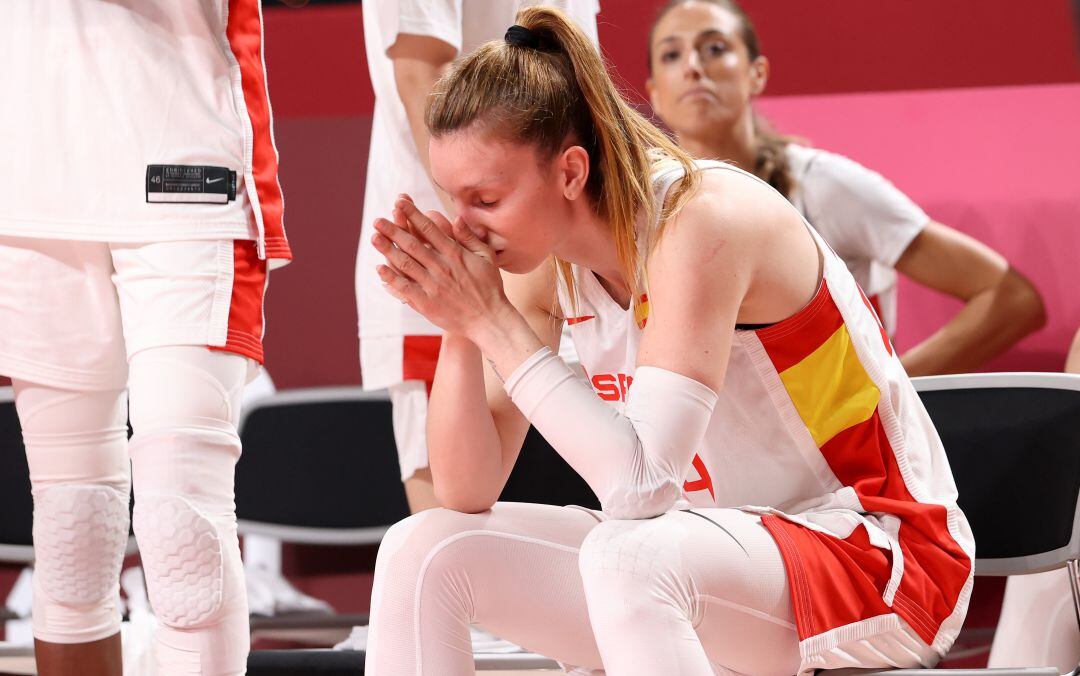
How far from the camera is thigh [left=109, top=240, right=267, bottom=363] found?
1.64 metres

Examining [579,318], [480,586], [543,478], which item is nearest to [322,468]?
[543,478]

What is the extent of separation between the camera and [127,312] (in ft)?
5.50

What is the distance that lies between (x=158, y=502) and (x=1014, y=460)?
3.64 ft

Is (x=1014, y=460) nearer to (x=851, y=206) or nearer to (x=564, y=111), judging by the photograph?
(x=564, y=111)

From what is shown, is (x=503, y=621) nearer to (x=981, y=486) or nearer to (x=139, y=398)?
(x=139, y=398)

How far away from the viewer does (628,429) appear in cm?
132

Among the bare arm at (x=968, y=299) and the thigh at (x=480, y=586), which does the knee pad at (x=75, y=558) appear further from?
the bare arm at (x=968, y=299)

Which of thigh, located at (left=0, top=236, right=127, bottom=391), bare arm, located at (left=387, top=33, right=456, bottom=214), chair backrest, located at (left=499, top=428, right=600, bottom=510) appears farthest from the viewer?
chair backrest, located at (left=499, top=428, right=600, bottom=510)

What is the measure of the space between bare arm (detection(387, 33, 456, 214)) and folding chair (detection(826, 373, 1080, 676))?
0.93 m

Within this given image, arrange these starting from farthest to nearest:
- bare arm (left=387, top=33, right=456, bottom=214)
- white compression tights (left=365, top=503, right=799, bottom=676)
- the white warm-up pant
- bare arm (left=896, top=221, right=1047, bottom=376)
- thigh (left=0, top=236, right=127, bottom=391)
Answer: bare arm (left=896, top=221, right=1047, bottom=376)
bare arm (left=387, top=33, right=456, bottom=214)
thigh (left=0, top=236, right=127, bottom=391)
the white warm-up pant
white compression tights (left=365, top=503, right=799, bottom=676)

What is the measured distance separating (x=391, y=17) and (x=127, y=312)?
2.64 ft

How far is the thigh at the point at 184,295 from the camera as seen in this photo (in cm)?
164

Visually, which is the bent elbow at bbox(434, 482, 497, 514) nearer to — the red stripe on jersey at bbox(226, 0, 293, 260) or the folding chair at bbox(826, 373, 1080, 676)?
the red stripe on jersey at bbox(226, 0, 293, 260)

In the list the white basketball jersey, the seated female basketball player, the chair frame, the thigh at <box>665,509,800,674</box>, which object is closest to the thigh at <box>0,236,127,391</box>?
the seated female basketball player
